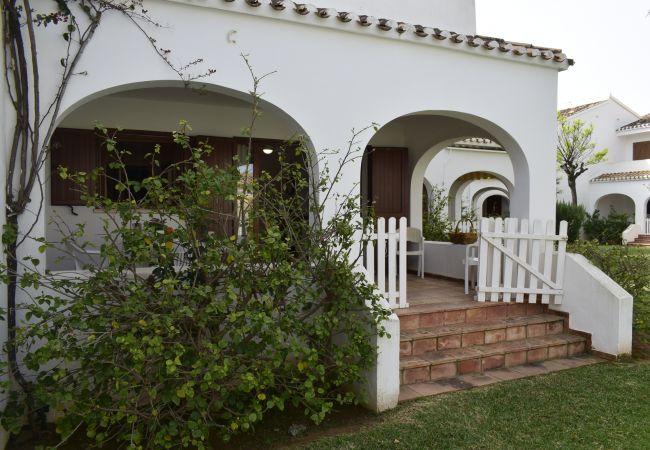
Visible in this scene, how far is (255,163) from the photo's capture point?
8.74m

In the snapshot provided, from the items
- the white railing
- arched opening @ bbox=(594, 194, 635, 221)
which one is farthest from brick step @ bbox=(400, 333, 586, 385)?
arched opening @ bbox=(594, 194, 635, 221)

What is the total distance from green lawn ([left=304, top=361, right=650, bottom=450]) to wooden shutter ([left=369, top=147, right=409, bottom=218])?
4998 millimetres

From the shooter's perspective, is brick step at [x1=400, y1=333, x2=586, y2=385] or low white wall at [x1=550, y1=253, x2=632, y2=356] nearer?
brick step at [x1=400, y1=333, x2=586, y2=385]

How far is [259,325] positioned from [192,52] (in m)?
3.14

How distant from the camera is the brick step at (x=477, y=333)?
5.45m

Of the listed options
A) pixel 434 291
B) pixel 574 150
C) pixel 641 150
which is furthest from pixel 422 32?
pixel 641 150

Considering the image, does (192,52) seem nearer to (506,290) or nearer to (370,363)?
(370,363)

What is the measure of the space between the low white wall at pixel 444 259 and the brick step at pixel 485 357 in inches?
96.5

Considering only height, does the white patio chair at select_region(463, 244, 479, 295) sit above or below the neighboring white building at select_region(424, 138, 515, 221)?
below

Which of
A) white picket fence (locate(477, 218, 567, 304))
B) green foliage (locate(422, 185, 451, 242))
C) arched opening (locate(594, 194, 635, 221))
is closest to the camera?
white picket fence (locate(477, 218, 567, 304))

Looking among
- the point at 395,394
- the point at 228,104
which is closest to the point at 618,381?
the point at 395,394

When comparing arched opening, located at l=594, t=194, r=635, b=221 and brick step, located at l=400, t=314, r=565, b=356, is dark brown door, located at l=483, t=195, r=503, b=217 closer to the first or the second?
arched opening, located at l=594, t=194, r=635, b=221

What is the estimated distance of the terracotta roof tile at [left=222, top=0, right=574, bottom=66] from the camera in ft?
17.7

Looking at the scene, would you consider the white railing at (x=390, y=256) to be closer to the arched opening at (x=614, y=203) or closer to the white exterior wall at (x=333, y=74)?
the white exterior wall at (x=333, y=74)
